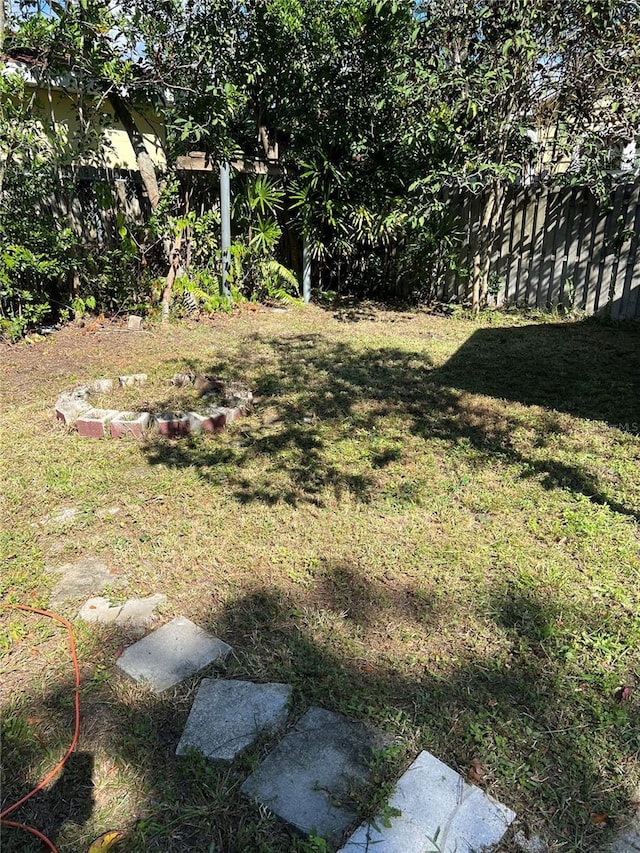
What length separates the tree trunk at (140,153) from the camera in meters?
6.82

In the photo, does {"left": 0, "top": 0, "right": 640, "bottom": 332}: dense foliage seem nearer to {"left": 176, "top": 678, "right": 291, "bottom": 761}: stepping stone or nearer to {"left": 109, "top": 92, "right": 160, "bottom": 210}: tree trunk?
{"left": 109, "top": 92, "right": 160, "bottom": 210}: tree trunk

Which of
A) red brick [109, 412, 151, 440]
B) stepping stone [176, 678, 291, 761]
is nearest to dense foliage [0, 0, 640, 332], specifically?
red brick [109, 412, 151, 440]

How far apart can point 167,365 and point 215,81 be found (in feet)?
11.8

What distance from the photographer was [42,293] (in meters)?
6.48

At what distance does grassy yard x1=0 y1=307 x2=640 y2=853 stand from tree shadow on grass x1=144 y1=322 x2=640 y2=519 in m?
0.03

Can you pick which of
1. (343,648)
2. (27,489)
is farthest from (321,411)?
(343,648)

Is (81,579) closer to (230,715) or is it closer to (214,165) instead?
(230,715)

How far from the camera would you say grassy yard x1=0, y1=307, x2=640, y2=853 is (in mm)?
1715

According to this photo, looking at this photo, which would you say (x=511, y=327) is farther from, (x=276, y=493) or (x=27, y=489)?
(x=27, y=489)

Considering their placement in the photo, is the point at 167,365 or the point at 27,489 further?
the point at 167,365

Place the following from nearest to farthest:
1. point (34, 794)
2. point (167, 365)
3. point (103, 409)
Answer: point (34, 794), point (103, 409), point (167, 365)

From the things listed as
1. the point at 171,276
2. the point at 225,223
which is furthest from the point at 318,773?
the point at 225,223

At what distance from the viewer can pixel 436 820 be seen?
158 cm

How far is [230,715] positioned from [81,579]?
1040mm
